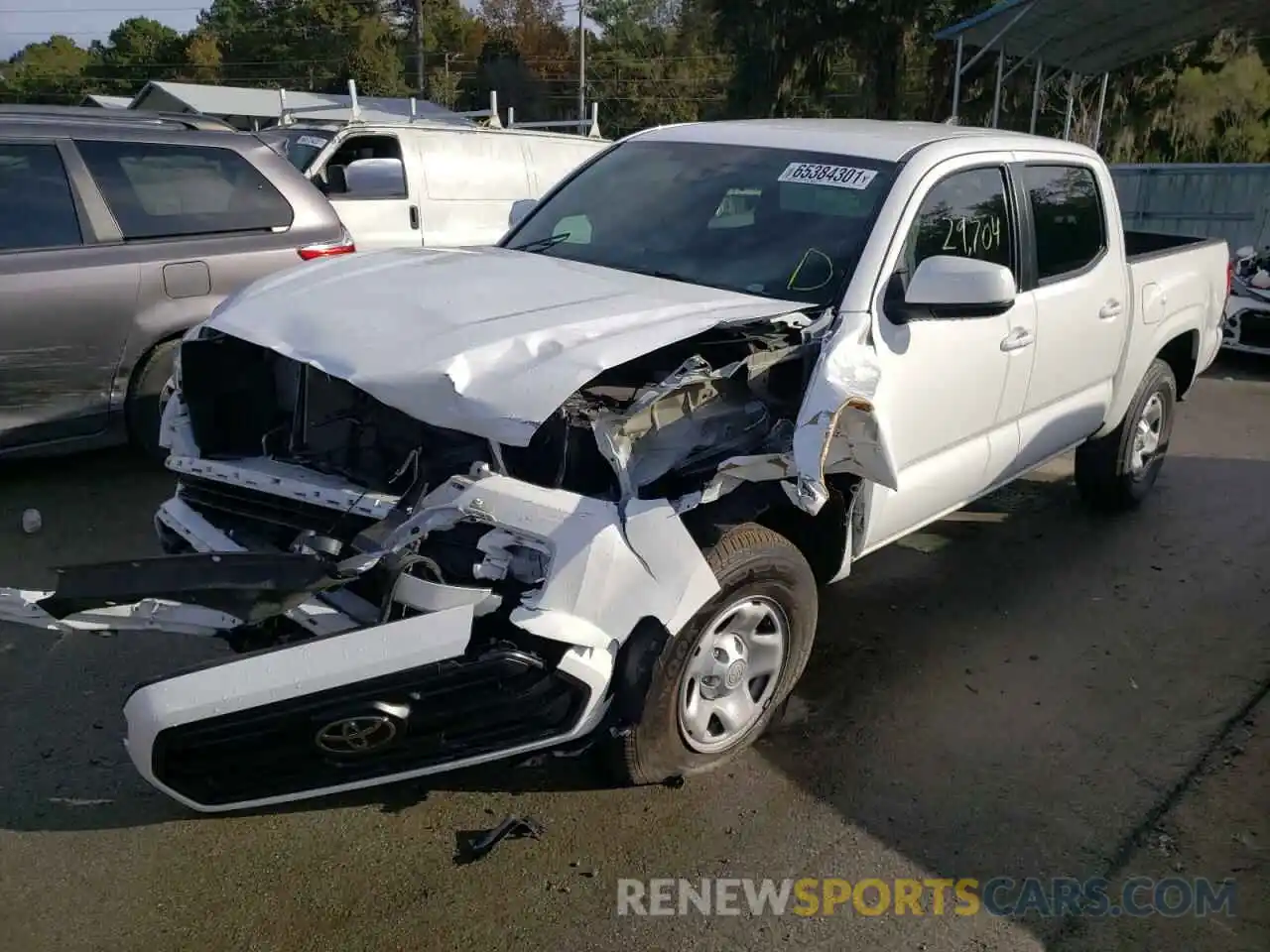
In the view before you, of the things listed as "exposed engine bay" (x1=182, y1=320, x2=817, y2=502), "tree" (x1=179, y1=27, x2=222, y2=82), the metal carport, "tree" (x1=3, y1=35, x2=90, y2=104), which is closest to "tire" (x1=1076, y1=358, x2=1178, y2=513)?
"exposed engine bay" (x1=182, y1=320, x2=817, y2=502)

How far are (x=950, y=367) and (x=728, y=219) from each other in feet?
3.27

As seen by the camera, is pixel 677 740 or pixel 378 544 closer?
pixel 378 544

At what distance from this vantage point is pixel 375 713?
2.57 metres

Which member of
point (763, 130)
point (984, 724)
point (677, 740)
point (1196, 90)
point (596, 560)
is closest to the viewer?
point (596, 560)

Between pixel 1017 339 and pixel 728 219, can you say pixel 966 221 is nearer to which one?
pixel 1017 339

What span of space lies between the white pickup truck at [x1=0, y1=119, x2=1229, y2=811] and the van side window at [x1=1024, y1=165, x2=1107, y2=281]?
0.03 m

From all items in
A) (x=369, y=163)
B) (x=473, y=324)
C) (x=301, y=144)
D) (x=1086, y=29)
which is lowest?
(x=473, y=324)

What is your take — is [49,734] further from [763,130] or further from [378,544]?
[763,130]

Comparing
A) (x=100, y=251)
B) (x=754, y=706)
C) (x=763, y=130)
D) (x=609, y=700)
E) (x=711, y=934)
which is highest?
(x=763, y=130)

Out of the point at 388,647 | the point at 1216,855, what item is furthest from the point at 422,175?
the point at 1216,855

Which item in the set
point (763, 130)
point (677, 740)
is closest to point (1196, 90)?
point (763, 130)

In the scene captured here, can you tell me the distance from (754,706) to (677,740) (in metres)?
0.36

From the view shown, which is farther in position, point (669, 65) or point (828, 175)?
point (669, 65)

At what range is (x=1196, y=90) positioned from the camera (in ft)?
93.5
